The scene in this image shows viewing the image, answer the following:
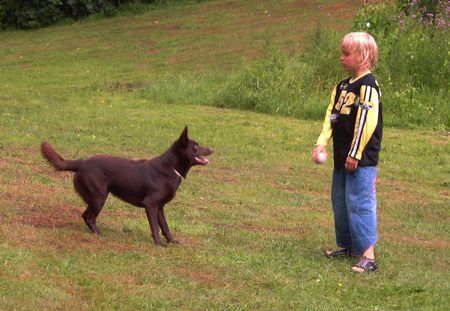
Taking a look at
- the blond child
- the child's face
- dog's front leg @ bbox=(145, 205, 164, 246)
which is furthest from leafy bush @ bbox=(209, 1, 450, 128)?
dog's front leg @ bbox=(145, 205, 164, 246)

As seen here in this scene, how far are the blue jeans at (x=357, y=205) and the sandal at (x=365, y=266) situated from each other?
10 centimetres

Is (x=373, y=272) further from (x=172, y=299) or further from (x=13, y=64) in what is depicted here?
(x=13, y=64)

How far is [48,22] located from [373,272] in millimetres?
30205

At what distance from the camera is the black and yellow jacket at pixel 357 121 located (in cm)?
673

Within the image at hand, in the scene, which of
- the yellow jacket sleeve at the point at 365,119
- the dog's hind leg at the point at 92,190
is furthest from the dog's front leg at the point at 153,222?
the yellow jacket sleeve at the point at 365,119

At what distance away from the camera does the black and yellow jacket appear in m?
6.73

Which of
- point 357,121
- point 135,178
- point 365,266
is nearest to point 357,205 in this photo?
point 365,266

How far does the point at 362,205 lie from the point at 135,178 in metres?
1.90

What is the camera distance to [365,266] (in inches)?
277

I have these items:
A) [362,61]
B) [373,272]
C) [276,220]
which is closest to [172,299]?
[373,272]

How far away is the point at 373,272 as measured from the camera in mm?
7016

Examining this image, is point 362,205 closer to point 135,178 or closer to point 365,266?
point 365,266

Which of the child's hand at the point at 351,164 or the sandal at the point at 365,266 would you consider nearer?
the child's hand at the point at 351,164

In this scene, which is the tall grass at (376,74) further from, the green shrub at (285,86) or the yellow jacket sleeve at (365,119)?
the yellow jacket sleeve at (365,119)
